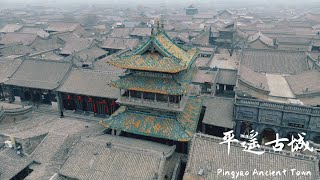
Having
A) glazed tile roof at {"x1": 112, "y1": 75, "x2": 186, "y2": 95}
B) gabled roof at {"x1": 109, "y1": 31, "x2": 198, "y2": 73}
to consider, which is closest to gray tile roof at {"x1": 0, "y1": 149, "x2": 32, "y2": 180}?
glazed tile roof at {"x1": 112, "y1": 75, "x2": 186, "y2": 95}

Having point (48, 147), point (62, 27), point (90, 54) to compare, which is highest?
point (62, 27)

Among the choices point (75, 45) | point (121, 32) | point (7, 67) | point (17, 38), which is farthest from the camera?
point (121, 32)

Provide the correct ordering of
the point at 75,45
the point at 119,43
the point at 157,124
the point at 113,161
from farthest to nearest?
the point at 119,43 → the point at 75,45 → the point at 157,124 → the point at 113,161

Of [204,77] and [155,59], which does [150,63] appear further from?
[204,77]

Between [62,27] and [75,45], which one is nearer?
[75,45]

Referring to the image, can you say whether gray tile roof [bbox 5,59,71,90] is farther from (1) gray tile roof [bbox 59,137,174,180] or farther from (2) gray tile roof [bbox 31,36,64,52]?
(2) gray tile roof [bbox 31,36,64,52]

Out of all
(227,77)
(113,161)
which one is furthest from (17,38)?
(113,161)

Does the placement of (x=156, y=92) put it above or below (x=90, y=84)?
above
